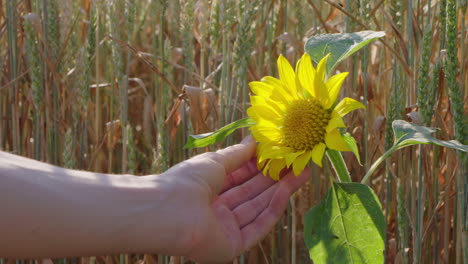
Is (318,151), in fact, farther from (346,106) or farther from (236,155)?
(236,155)

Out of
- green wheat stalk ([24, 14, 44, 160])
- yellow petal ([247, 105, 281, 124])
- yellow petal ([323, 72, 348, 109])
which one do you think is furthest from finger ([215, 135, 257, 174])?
green wheat stalk ([24, 14, 44, 160])

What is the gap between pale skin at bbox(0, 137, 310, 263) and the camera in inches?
32.5

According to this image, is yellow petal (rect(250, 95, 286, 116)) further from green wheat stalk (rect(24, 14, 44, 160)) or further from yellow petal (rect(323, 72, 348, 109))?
green wheat stalk (rect(24, 14, 44, 160))

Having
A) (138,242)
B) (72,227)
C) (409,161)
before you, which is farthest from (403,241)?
(72,227)

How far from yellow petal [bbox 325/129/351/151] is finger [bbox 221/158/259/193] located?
0.28 metres

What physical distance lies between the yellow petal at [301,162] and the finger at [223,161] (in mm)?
145

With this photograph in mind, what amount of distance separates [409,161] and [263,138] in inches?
17.3

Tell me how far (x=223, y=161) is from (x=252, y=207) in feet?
0.38

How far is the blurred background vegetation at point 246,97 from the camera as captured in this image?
3.95 ft

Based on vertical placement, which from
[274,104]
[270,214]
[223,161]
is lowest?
[270,214]

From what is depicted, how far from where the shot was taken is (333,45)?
0.97 m

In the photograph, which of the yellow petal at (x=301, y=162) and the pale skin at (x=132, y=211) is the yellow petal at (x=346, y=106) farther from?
the pale skin at (x=132, y=211)

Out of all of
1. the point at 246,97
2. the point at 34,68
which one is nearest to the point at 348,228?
the point at 246,97

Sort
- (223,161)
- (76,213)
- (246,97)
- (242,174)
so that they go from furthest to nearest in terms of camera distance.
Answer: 1. (246,97)
2. (242,174)
3. (223,161)
4. (76,213)
